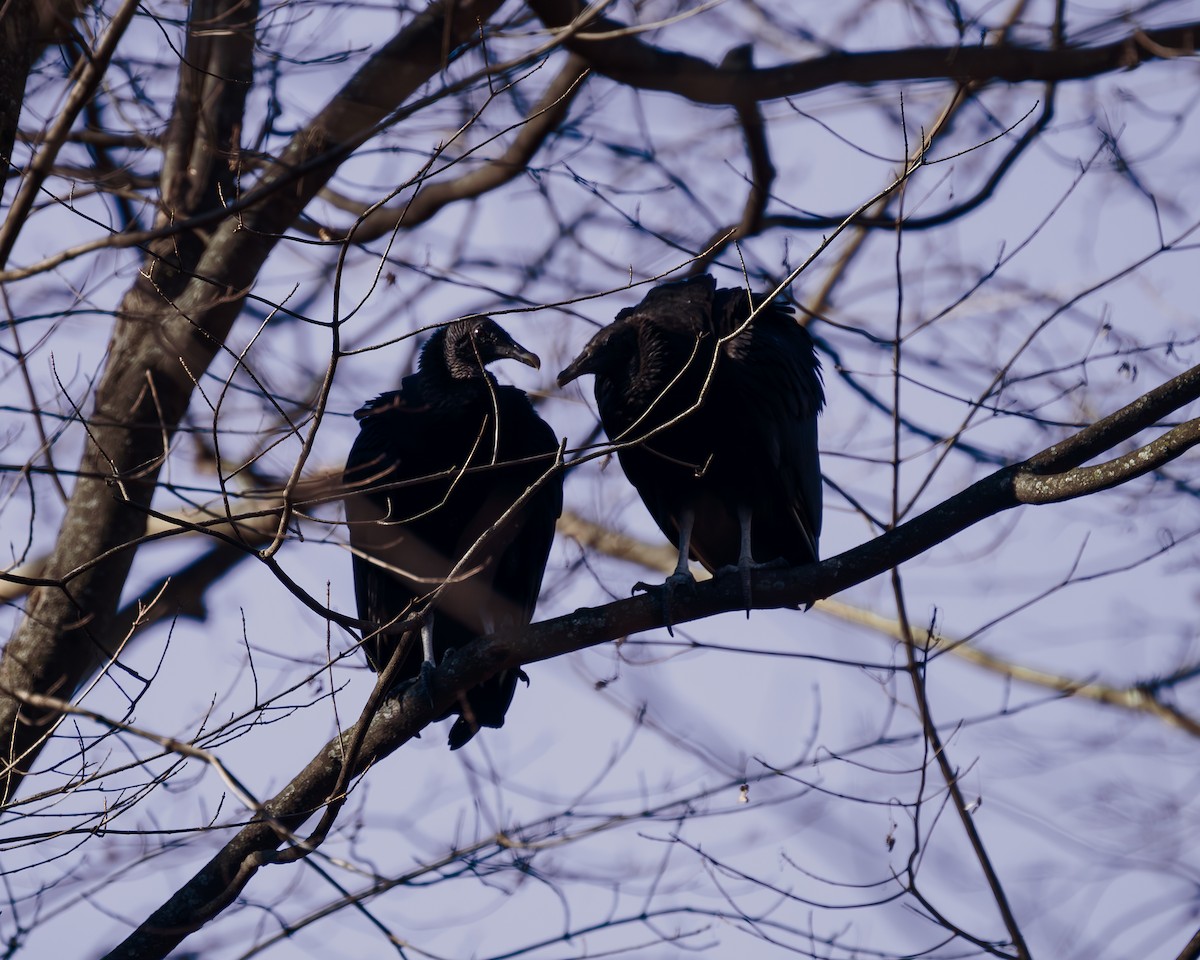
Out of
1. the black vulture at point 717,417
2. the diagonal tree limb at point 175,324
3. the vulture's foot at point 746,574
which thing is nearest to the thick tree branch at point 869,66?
the diagonal tree limb at point 175,324

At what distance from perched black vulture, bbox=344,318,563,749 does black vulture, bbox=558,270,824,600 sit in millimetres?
287

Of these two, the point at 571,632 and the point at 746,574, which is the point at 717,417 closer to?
the point at 746,574

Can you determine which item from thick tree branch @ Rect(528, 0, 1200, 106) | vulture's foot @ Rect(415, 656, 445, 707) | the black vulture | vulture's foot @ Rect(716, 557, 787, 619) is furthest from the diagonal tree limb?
vulture's foot @ Rect(716, 557, 787, 619)

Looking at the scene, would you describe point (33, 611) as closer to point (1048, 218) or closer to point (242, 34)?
point (242, 34)

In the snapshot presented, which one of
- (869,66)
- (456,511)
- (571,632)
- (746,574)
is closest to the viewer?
(571,632)

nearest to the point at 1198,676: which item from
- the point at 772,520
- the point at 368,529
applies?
the point at 772,520

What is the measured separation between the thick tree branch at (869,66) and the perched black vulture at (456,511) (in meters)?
1.13

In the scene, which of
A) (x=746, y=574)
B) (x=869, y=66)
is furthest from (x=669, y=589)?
(x=869, y=66)

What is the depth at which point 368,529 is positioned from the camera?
3967mm

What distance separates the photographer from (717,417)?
381 cm

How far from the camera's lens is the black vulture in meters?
3.80

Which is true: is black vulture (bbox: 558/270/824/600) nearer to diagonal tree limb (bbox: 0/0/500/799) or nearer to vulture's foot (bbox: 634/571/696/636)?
vulture's foot (bbox: 634/571/696/636)

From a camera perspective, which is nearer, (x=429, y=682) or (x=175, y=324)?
(x=429, y=682)

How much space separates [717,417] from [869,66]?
158 centimetres
